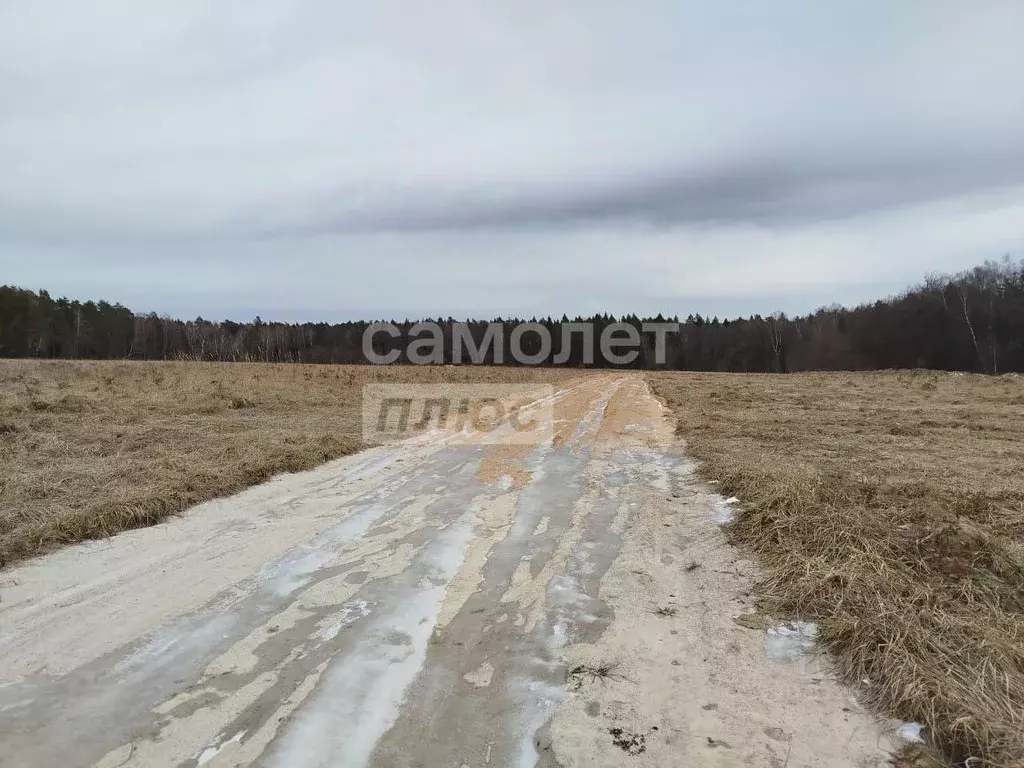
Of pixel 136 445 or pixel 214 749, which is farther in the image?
pixel 136 445

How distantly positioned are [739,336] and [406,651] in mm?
82548

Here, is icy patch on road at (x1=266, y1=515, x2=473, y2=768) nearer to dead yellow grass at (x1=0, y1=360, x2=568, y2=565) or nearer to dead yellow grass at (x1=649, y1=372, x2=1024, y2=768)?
dead yellow grass at (x1=649, y1=372, x2=1024, y2=768)

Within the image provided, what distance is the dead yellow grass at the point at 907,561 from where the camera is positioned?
2.55 m

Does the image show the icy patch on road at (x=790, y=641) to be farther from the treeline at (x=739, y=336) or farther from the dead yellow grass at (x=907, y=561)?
the treeline at (x=739, y=336)

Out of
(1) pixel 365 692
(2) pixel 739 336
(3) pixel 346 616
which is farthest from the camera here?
(2) pixel 739 336

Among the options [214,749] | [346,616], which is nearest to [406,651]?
[346,616]

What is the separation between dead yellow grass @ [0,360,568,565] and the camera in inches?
205

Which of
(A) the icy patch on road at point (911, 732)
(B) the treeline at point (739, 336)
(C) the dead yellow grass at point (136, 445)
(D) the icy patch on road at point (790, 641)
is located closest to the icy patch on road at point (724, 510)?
(D) the icy patch on road at point (790, 641)

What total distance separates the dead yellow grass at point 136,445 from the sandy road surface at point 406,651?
0.42 metres

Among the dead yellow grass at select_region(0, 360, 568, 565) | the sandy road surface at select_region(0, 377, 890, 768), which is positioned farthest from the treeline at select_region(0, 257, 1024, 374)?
the sandy road surface at select_region(0, 377, 890, 768)

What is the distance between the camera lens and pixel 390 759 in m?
2.35

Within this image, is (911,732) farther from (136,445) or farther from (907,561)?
(136,445)

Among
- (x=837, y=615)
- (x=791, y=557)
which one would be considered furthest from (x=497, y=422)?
(x=837, y=615)

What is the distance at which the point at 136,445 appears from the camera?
27.5 feet
